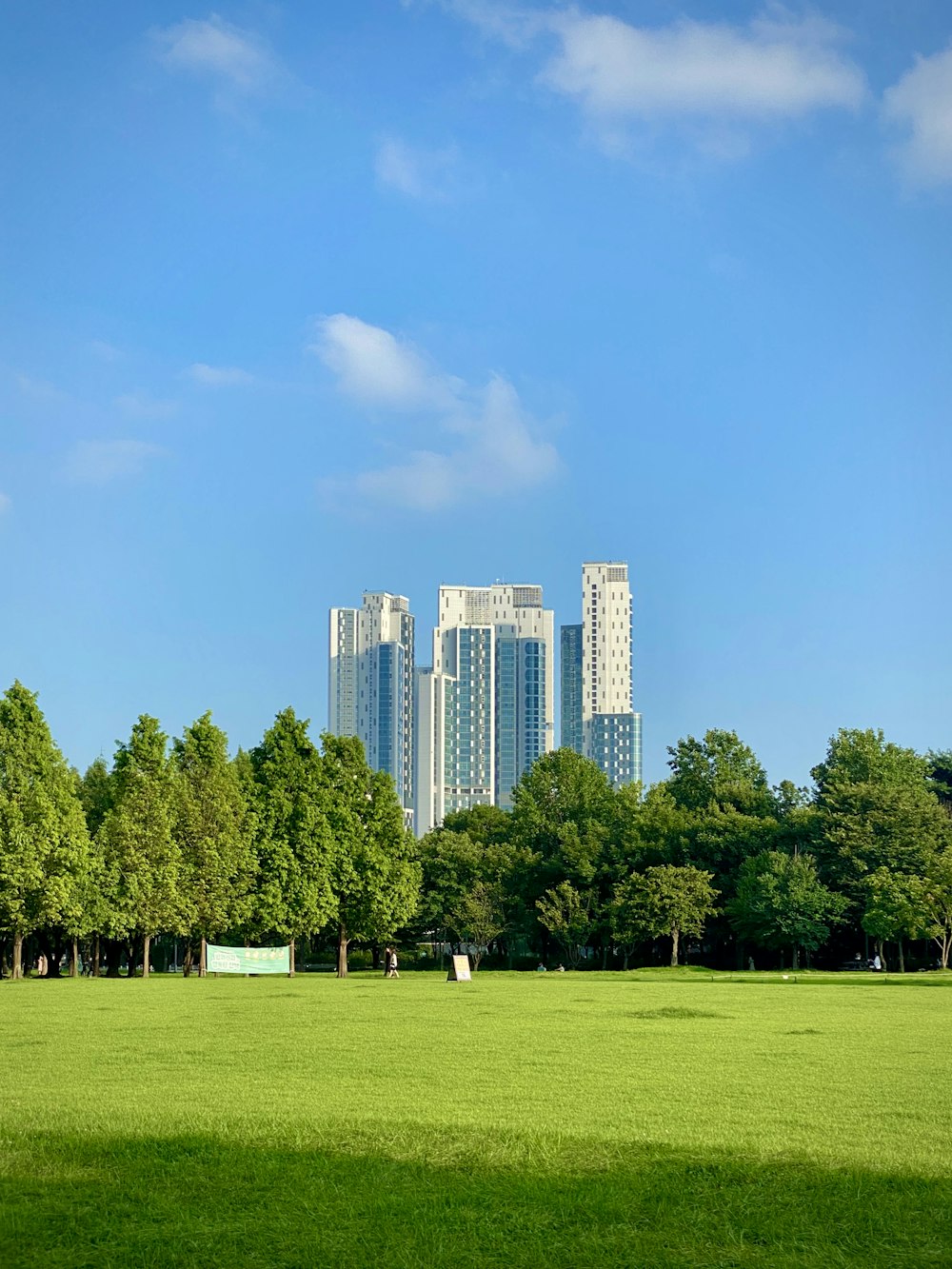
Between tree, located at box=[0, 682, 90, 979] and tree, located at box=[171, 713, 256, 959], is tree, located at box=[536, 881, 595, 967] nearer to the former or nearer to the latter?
tree, located at box=[171, 713, 256, 959]

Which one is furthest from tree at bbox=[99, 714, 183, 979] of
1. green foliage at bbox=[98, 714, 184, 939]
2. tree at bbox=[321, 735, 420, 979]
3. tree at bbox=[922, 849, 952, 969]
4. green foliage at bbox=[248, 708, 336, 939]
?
tree at bbox=[922, 849, 952, 969]

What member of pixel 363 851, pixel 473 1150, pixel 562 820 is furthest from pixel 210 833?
pixel 473 1150

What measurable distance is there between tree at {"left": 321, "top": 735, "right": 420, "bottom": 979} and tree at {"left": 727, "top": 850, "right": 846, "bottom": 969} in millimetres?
17670

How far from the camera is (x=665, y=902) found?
67312 millimetres

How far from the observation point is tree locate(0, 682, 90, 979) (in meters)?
48.5

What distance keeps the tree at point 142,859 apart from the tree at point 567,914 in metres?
22.9

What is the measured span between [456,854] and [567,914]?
9.34 metres

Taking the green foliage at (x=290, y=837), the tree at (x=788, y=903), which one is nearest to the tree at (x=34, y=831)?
the green foliage at (x=290, y=837)

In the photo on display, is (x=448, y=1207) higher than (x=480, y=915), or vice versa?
(x=448, y=1207)

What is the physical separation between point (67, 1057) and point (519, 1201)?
10.4 meters

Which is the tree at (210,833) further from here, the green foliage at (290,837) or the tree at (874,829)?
the tree at (874,829)

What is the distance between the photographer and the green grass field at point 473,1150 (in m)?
7.54

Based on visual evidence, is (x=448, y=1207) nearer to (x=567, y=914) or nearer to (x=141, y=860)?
(x=141, y=860)

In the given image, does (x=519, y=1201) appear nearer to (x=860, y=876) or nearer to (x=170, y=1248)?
(x=170, y=1248)
